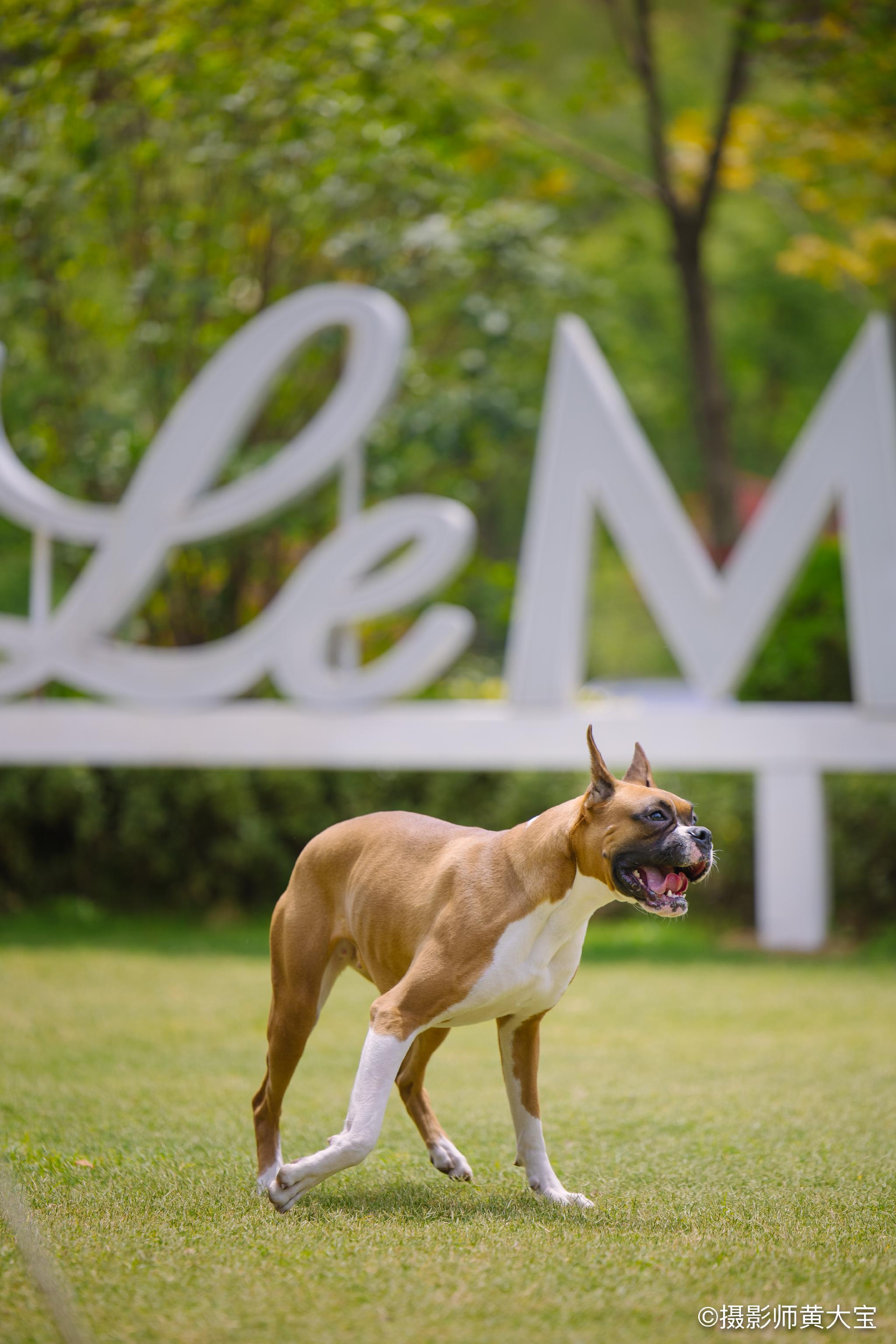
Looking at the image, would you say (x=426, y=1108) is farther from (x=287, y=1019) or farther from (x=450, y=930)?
Answer: (x=450, y=930)

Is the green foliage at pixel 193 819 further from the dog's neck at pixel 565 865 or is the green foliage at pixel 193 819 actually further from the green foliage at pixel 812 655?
the dog's neck at pixel 565 865

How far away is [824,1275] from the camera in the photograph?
364 centimetres

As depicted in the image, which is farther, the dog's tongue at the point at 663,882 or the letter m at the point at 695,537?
the letter m at the point at 695,537

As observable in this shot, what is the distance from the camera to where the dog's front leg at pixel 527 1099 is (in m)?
4.37

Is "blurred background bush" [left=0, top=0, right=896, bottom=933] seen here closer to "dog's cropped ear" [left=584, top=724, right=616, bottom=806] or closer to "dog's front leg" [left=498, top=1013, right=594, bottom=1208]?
"dog's front leg" [left=498, top=1013, right=594, bottom=1208]

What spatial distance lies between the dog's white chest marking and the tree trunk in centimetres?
1364

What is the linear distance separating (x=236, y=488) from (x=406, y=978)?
722cm

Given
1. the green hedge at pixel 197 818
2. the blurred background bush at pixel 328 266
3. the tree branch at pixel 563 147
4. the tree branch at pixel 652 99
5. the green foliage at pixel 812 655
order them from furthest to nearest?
1. the tree branch at pixel 563 147
2. the tree branch at pixel 652 99
3. the green hedge at pixel 197 818
4. the blurred background bush at pixel 328 266
5. the green foliage at pixel 812 655

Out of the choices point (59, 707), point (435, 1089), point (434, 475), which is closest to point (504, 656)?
point (434, 475)

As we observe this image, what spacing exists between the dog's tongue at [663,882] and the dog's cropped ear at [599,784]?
0.25 m

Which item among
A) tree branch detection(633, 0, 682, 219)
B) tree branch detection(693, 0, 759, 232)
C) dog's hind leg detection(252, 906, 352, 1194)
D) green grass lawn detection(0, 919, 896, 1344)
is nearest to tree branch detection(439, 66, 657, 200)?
tree branch detection(633, 0, 682, 219)

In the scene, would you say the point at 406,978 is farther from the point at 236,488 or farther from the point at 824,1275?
the point at 236,488

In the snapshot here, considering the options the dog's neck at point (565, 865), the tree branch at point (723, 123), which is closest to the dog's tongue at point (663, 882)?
the dog's neck at point (565, 865)

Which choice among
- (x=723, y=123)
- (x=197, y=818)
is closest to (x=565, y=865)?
(x=197, y=818)
